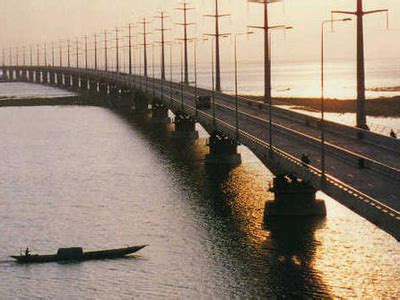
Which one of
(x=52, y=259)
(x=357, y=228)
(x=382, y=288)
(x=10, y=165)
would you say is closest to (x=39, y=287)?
(x=52, y=259)

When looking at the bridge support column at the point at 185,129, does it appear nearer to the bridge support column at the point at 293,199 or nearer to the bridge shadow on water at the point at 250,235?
the bridge shadow on water at the point at 250,235

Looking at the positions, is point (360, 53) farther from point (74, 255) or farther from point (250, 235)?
point (74, 255)

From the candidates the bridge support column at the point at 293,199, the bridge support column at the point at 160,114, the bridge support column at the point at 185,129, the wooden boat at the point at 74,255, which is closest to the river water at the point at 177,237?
the wooden boat at the point at 74,255

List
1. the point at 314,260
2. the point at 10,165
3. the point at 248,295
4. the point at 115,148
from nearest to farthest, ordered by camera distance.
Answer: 1. the point at 248,295
2. the point at 314,260
3. the point at 10,165
4. the point at 115,148

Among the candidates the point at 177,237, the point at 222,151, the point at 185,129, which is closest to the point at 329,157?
the point at 177,237

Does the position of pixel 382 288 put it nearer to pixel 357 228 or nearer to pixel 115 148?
pixel 357 228
